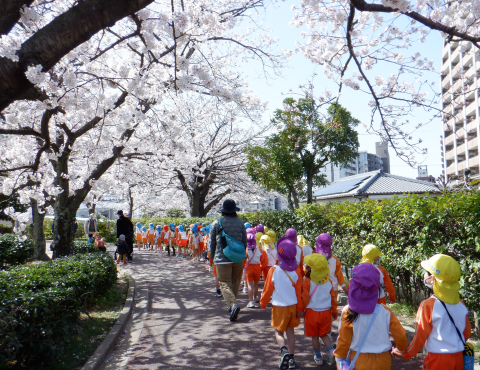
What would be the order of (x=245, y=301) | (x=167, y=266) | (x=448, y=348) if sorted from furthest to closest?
(x=167, y=266) < (x=245, y=301) < (x=448, y=348)

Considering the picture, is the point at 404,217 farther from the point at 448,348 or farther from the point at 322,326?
the point at 448,348

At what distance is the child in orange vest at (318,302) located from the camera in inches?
151

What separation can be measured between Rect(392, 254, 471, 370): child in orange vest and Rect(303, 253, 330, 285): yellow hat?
1146 mm

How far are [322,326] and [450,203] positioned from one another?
213 centimetres

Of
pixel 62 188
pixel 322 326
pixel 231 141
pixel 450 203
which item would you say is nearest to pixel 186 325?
pixel 322 326

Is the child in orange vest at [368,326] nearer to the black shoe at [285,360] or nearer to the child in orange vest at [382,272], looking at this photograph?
the black shoe at [285,360]

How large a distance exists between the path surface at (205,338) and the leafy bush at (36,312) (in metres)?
0.94

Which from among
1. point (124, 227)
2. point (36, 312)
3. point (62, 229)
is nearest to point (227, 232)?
point (36, 312)

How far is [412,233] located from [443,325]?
235 cm

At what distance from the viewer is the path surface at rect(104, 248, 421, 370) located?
13.4 feet

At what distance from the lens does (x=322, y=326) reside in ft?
12.6

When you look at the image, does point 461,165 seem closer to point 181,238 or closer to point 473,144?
point 473,144

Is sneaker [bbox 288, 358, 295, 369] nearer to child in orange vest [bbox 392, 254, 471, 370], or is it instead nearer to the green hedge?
child in orange vest [bbox 392, 254, 471, 370]

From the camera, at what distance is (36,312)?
342cm
